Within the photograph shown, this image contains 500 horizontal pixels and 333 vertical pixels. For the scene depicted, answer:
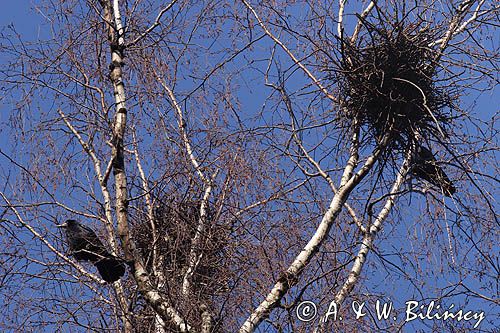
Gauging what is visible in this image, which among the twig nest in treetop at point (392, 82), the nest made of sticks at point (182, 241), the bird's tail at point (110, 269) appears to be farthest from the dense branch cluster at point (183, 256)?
the twig nest in treetop at point (392, 82)

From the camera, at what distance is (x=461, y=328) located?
690cm

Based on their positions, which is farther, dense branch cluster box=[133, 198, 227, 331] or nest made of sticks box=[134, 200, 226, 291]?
nest made of sticks box=[134, 200, 226, 291]

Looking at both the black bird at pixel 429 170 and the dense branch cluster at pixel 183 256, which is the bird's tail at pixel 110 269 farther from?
the black bird at pixel 429 170

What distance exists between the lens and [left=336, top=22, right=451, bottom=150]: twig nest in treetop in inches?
261

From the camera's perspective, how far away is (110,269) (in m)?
6.70

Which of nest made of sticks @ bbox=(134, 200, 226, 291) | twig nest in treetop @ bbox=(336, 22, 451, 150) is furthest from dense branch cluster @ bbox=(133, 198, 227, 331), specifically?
twig nest in treetop @ bbox=(336, 22, 451, 150)

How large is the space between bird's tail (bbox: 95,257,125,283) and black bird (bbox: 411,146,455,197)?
1.99 meters

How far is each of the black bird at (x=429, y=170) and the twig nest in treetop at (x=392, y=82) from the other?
0.11 m

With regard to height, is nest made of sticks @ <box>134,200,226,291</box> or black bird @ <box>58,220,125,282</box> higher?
nest made of sticks @ <box>134,200,226,291</box>

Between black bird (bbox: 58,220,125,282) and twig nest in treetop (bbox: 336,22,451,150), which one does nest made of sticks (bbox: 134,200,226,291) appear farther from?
twig nest in treetop (bbox: 336,22,451,150)

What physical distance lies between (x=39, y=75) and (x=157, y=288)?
1683mm

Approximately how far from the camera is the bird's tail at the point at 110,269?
664 centimetres

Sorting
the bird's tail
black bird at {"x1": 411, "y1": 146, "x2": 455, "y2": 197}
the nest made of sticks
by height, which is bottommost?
the bird's tail

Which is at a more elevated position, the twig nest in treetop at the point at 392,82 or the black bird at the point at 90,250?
the twig nest in treetop at the point at 392,82
